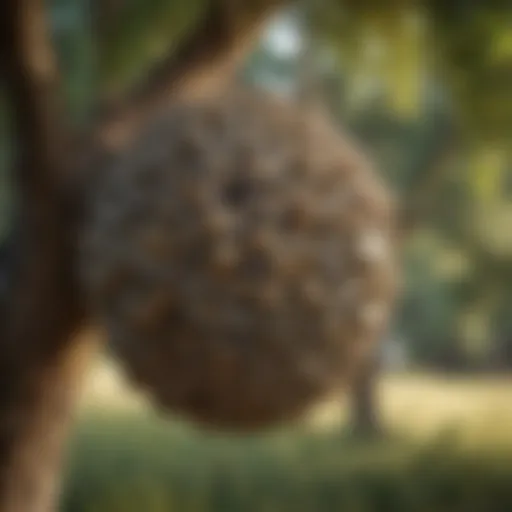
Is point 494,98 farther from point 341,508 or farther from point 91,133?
point 341,508

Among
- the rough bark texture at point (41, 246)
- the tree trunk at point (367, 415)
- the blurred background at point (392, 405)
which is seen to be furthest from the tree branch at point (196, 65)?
the tree trunk at point (367, 415)

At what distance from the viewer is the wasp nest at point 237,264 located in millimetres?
374

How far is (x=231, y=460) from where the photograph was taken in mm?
2213

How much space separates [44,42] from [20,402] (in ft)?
0.68

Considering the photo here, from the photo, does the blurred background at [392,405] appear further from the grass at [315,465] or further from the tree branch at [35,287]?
the tree branch at [35,287]

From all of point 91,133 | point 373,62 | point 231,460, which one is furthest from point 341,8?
point 231,460

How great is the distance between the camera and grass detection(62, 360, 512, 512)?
2.03m

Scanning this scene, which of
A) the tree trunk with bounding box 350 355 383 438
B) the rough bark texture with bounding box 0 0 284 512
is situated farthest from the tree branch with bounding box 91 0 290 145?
the tree trunk with bounding box 350 355 383 438

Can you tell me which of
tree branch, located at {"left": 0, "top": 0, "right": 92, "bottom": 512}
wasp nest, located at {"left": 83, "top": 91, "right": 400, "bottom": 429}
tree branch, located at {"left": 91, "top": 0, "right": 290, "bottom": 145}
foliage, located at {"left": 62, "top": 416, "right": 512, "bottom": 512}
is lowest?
wasp nest, located at {"left": 83, "top": 91, "right": 400, "bottom": 429}

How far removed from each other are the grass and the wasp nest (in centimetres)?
145

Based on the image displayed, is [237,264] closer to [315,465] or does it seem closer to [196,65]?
[196,65]

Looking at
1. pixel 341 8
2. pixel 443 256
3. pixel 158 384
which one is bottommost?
pixel 158 384

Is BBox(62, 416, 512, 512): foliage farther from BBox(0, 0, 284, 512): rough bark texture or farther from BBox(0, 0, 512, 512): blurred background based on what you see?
BBox(0, 0, 284, 512): rough bark texture

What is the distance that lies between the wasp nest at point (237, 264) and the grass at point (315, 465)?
1.45 meters
